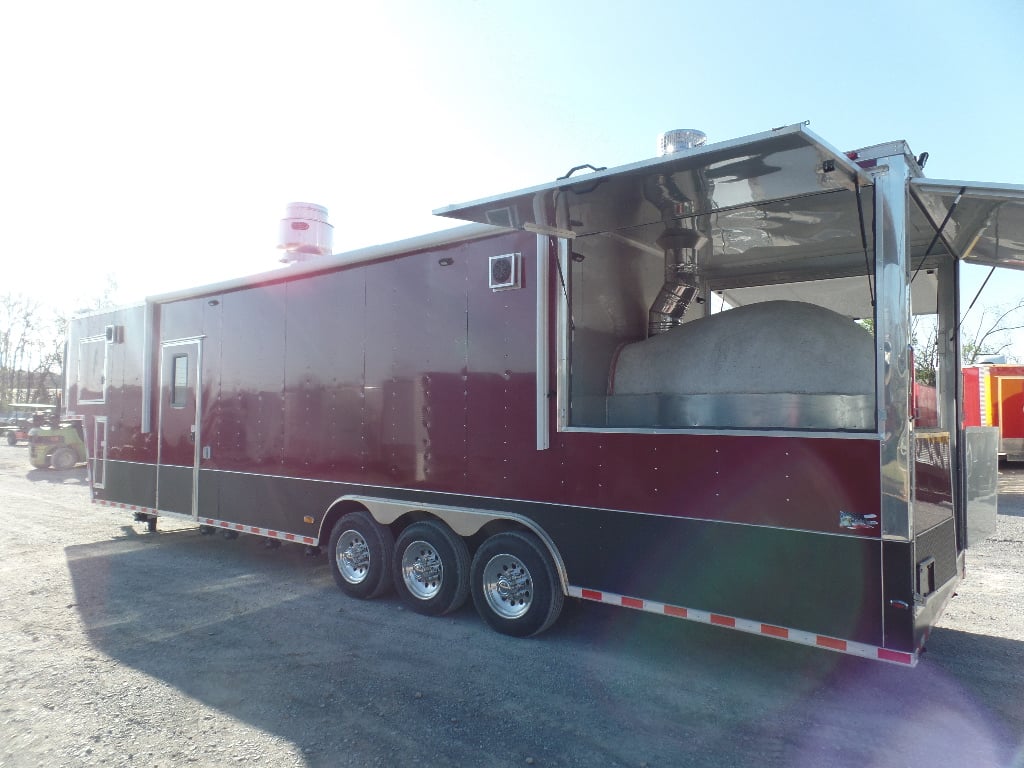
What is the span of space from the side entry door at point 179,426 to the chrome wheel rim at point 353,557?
2593 mm

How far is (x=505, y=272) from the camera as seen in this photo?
5.48 meters

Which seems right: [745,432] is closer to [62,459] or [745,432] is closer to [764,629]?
[764,629]

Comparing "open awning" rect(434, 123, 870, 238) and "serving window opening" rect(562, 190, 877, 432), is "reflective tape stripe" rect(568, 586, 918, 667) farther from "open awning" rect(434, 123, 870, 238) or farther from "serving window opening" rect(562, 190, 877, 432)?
"open awning" rect(434, 123, 870, 238)

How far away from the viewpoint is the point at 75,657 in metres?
5.02

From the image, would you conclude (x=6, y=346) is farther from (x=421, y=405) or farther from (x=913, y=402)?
(x=913, y=402)

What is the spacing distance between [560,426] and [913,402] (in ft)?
7.24

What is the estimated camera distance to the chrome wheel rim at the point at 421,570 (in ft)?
19.5

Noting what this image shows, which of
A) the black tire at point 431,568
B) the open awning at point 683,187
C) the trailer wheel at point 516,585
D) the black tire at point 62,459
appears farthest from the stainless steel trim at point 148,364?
the black tire at point 62,459

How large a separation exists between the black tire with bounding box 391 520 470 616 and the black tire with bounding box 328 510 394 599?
A: 15cm

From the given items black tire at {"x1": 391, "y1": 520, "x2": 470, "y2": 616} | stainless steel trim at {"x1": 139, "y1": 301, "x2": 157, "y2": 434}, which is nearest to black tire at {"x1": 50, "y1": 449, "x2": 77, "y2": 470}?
stainless steel trim at {"x1": 139, "y1": 301, "x2": 157, "y2": 434}

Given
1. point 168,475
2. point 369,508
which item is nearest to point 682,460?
point 369,508

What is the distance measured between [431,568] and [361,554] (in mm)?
897

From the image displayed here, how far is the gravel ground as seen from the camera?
368 cm

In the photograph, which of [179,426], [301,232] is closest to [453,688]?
[179,426]
